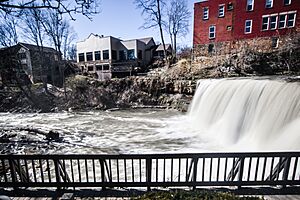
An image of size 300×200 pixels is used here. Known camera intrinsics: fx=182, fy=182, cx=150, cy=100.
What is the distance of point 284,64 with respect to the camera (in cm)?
1652

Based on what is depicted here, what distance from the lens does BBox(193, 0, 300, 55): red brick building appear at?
18969 mm

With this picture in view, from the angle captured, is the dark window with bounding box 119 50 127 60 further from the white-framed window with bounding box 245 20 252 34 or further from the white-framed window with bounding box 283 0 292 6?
the white-framed window with bounding box 283 0 292 6

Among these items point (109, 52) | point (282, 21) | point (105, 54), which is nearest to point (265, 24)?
point (282, 21)

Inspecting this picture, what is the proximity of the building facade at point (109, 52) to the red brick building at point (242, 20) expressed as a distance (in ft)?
35.3

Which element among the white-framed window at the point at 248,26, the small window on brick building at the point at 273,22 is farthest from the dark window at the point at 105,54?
the small window on brick building at the point at 273,22

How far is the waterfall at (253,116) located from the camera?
733 cm

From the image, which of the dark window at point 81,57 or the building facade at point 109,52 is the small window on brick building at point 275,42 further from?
the dark window at point 81,57

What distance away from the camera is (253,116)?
30.2 ft

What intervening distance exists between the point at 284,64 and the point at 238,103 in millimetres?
9939

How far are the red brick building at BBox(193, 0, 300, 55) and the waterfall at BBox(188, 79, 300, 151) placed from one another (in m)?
12.2

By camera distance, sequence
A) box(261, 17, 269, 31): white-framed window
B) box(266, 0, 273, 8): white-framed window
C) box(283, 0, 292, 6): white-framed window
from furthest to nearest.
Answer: box(261, 17, 269, 31): white-framed window → box(266, 0, 273, 8): white-framed window → box(283, 0, 292, 6): white-framed window

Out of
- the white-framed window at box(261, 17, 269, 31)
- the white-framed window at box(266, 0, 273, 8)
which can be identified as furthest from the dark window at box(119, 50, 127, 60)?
the white-framed window at box(266, 0, 273, 8)

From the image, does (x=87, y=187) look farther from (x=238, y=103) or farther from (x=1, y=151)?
(x=238, y=103)

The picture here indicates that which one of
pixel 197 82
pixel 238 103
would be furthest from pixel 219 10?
pixel 238 103
